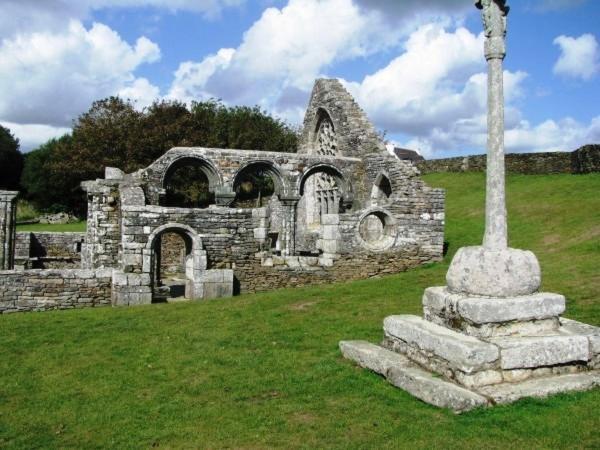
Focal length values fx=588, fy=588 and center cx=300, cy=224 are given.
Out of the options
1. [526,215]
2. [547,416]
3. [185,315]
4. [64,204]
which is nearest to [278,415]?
[547,416]

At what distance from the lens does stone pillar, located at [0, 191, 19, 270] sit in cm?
1645

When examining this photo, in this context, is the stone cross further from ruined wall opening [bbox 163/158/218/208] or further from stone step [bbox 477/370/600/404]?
ruined wall opening [bbox 163/158/218/208]

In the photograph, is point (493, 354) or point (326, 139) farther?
point (326, 139)

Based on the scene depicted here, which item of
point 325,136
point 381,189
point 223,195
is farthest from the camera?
point 325,136

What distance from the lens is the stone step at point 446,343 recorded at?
5.81 m

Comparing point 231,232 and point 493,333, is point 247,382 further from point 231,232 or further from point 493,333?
point 231,232

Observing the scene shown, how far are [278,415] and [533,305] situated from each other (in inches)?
116

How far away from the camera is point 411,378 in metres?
6.20

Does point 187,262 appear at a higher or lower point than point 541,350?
higher

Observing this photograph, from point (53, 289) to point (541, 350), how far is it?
10814 millimetres

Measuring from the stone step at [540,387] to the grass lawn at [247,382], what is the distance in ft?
0.35

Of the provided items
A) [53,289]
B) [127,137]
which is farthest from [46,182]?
[53,289]

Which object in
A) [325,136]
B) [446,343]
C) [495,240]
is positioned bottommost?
[446,343]

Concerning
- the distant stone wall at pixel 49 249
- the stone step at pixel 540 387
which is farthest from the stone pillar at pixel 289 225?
the stone step at pixel 540 387
